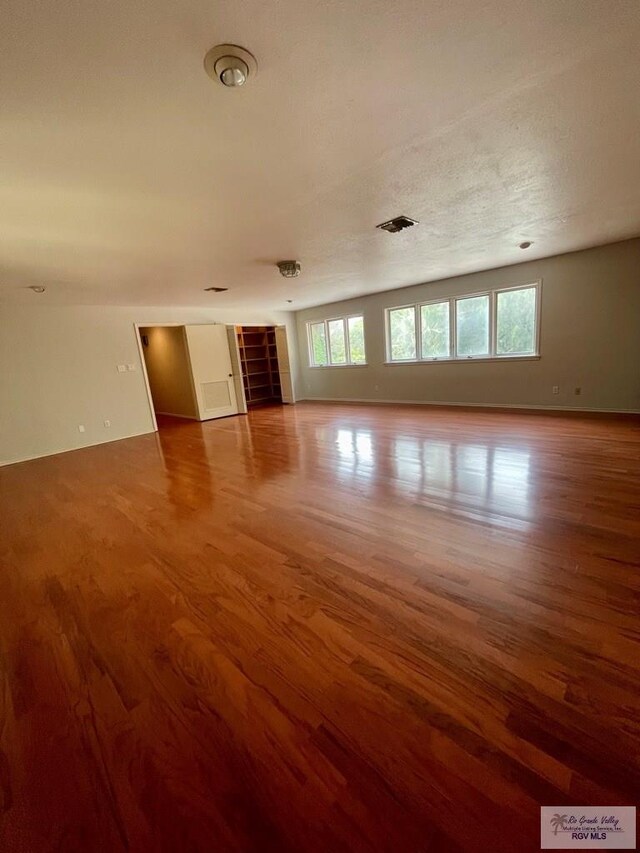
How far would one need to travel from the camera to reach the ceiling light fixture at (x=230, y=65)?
4.26 feet

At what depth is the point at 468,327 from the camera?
629 centimetres

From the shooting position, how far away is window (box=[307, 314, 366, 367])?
7.99 metres

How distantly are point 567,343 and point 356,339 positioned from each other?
13.6 feet

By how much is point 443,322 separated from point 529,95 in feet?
16.8

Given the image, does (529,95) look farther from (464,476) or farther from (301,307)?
(301,307)

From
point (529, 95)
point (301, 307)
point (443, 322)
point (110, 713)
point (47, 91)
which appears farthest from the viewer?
point (301, 307)

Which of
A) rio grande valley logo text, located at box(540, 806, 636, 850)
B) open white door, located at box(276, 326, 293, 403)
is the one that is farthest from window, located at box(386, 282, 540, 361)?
rio grande valley logo text, located at box(540, 806, 636, 850)

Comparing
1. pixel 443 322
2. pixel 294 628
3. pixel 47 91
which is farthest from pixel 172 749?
pixel 443 322

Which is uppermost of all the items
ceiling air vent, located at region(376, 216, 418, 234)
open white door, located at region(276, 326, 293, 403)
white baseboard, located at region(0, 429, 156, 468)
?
ceiling air vent, located at region(376, 216, 418, 234)

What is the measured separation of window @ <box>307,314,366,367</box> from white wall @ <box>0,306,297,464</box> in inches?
141

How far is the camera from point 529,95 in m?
1.68

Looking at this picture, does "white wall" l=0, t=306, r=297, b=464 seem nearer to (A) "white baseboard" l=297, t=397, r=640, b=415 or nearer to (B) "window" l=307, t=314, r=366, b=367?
(B) "window" l=307, t=314, r=366, b=367

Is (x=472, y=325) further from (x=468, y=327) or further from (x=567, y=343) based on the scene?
(x=567, y=343)

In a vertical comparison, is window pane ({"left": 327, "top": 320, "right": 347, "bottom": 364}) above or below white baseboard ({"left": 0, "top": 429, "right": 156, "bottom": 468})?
above
